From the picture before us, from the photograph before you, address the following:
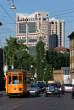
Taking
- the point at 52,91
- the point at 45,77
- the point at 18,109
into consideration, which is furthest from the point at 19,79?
the point at 45,77

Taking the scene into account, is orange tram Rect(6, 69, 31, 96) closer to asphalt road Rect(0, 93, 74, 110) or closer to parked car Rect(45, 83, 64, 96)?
parked car Rect(45, 83, 64, 96)

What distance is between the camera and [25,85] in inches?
1563

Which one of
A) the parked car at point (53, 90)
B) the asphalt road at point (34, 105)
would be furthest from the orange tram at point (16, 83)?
the asphalt road at point (34, 105)

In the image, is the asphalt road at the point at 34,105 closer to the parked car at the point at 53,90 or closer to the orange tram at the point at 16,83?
the orange tram at the point at 16,83

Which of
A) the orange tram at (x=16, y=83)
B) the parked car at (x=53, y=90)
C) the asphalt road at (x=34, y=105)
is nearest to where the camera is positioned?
the asphalt road at (x=34, y=105)

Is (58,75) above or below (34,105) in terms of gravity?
below

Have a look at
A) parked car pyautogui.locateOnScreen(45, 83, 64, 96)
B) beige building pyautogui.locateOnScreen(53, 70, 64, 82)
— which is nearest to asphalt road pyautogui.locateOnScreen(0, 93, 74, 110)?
parked car pyautogui.locateOnScreen(45, 83, 64, 96)

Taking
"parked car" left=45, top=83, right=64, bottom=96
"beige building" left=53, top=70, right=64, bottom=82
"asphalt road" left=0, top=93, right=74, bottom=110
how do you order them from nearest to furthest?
"asphalt road" left=0, top=93, right=74, bottom=110, "parked car" left=45, top=83, right=64, bottom=96, "beige building" left=53, top=70, right=64, bottom=82

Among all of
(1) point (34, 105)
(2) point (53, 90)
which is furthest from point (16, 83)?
(1) point (34, 105)

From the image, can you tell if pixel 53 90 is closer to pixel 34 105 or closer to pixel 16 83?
pixel 16 83

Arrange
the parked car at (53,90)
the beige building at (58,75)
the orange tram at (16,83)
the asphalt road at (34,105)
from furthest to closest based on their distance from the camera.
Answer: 1. the beige building at (58,75)
2. the parked car at (53,90)
3. the orange tram at (16,83)
4. the asphalt road at (34,105)

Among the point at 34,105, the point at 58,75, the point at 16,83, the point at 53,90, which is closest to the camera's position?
the point at 34,105

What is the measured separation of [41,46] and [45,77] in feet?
37.4

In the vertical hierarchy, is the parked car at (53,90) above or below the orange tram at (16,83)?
below
